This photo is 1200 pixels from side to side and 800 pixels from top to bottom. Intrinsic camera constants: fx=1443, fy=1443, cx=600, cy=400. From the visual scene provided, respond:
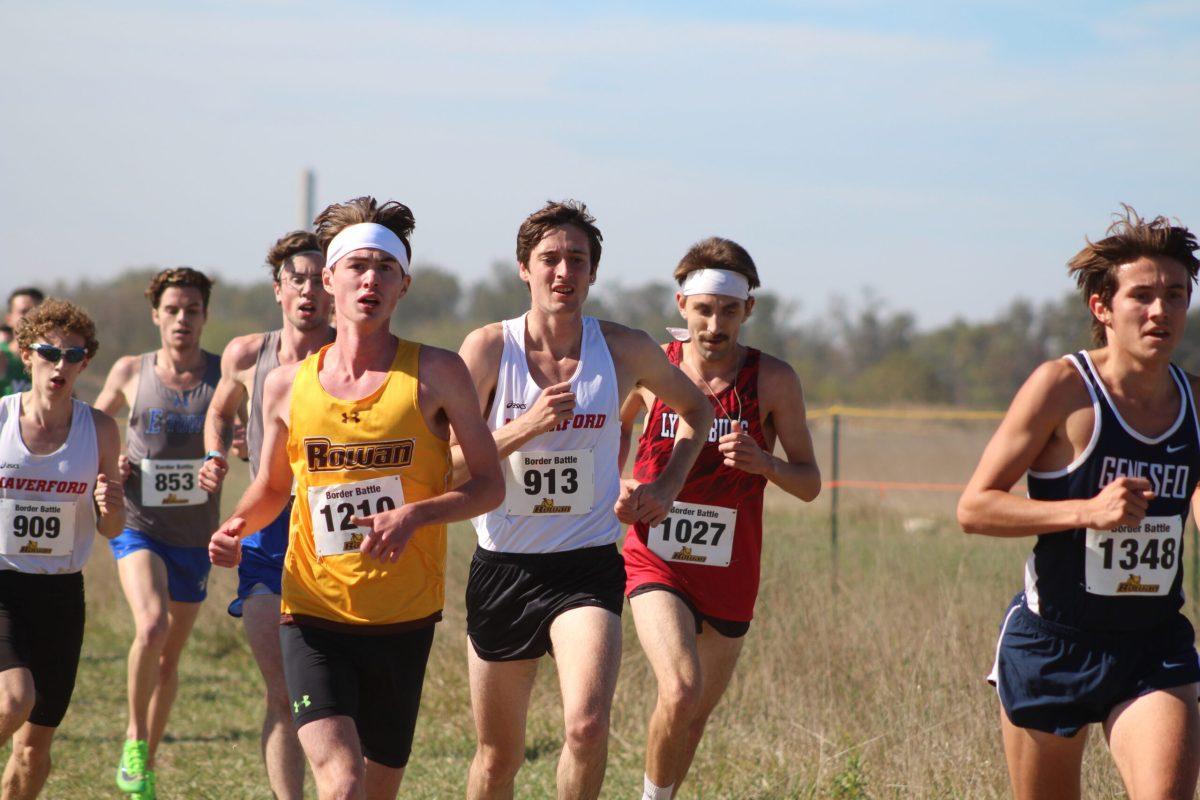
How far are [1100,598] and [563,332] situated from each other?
2025mm

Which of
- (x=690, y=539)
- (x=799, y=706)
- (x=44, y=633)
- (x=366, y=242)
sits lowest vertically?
(x=799, y=706)

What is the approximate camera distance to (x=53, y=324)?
574cm

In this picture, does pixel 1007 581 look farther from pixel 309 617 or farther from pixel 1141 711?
pixel 309 617

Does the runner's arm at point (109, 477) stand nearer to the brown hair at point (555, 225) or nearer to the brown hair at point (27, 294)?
the brown hair at point (555, 225)

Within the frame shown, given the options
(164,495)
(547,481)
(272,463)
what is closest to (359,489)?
(272,463)

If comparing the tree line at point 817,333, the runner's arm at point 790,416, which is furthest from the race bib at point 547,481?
the tree line at point 817,333

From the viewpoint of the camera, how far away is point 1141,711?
392 centimetres

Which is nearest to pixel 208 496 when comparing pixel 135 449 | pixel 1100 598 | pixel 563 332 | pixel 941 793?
pixel 135 449

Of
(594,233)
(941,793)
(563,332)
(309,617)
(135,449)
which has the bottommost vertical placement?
(941,793)

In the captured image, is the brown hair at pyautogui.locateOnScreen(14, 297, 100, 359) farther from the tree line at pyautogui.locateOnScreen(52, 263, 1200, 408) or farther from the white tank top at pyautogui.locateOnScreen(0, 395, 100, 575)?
the tree line at pyautogui.locateOnScreen(52, 263, 1200, 408)

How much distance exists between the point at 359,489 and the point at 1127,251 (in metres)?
2.34

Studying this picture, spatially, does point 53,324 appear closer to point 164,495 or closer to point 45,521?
point 45,521

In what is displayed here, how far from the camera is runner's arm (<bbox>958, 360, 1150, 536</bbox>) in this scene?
13.0 ft

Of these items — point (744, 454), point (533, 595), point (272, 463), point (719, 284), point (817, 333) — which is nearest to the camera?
point (272, 463)
